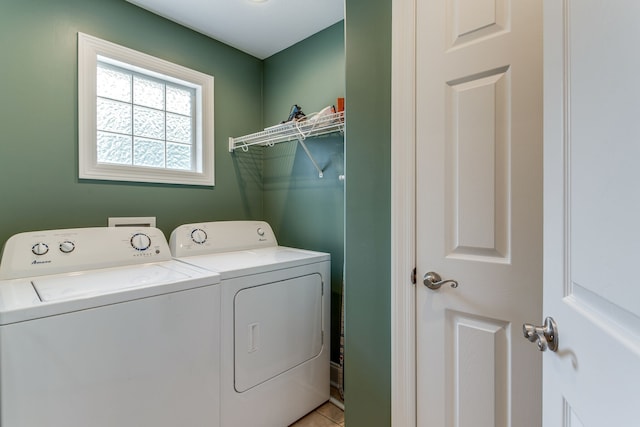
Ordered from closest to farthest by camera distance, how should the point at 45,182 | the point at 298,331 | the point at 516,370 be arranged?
1. the point at 516,370
2. the point at 45,182
3. the point at 298,331

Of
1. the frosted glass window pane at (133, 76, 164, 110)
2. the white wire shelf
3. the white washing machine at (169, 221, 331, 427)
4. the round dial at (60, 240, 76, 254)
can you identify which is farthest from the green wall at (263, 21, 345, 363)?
the round dial at (60, 240, 76, 254)

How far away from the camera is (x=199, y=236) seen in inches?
76.5

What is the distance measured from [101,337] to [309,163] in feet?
5.21

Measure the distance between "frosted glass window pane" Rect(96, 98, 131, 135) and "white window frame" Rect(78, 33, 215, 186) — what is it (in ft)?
0.27

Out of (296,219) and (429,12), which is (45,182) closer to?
(296,219)

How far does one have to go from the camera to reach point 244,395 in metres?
1.48

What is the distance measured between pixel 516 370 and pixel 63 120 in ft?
7.90

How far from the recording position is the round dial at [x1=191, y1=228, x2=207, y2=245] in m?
1.92

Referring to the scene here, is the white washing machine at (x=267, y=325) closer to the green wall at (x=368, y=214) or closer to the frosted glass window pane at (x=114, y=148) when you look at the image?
the green wall at (x=368, y=214)

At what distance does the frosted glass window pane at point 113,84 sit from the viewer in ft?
5.95

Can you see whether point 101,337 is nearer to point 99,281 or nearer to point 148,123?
point 99,281

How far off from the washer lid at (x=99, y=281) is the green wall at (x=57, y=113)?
1.64ft

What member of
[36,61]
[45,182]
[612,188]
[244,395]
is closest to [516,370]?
[612,188]

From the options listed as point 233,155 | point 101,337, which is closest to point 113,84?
point 233,155
